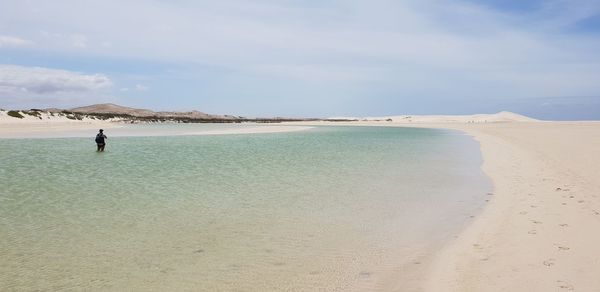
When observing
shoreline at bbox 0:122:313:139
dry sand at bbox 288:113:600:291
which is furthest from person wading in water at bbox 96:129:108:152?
dry sand at bbox 288:113:600:291

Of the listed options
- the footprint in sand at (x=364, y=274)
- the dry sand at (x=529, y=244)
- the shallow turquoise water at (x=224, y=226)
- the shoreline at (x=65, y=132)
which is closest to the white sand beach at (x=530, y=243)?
the dry sand at (x=529, y=244)

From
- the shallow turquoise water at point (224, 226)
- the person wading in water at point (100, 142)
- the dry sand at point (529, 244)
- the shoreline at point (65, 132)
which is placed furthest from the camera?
the shoreline at point (65, 132)

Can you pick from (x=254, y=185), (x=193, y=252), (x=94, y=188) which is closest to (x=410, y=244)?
(x=193, y=252)

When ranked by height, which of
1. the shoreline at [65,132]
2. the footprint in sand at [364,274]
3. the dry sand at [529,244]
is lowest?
the footprint in sand at [364,274]

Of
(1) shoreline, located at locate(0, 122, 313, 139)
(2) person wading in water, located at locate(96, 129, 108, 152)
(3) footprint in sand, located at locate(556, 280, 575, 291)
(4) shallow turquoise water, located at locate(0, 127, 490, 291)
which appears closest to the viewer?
(3) footprint in sand, located at locate(556, 280, 575, 291)

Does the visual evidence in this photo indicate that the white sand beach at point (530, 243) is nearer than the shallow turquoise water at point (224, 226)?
Yes

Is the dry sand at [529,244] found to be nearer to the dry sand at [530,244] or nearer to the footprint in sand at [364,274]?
the dry sand at [530,244]

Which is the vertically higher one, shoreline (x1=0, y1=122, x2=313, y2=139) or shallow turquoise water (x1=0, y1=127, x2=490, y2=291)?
shoreline (x1=0, y1=122, x2=313, y2=139)

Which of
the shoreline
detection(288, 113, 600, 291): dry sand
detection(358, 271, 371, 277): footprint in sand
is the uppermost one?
the shoreline

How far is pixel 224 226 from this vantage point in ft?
33.2

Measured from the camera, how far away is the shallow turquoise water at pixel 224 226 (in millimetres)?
6922

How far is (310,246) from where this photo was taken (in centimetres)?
855

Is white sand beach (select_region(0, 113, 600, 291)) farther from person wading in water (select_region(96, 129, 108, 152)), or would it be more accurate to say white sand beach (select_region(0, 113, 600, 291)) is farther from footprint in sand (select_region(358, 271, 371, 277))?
person wading in water (select_region(96, 129, 108, 152))

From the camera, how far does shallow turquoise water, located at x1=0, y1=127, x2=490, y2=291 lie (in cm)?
692
